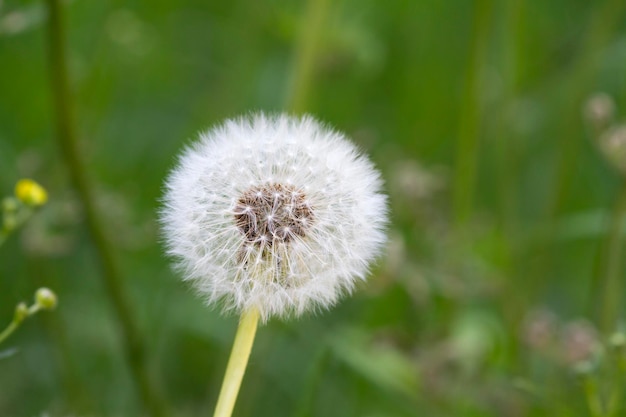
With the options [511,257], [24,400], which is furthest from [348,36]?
[24,400]

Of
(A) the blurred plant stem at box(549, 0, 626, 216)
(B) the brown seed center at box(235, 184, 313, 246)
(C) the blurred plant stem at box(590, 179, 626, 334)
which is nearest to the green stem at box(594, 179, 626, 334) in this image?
(C) the blurred plant stem at box(590, 179, 626, 334)

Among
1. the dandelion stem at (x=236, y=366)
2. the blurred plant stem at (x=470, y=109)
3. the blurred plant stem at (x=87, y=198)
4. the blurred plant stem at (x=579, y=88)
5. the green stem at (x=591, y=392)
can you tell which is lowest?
the dandelion stem at (x=236, y=366)

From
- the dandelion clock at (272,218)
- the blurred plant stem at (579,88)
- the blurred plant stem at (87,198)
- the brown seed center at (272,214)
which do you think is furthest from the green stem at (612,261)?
the blurred plant stem at (87,198)

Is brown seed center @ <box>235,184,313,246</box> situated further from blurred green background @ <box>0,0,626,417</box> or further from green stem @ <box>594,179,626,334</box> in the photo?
green stem @ <box>594,179,626,334</box>

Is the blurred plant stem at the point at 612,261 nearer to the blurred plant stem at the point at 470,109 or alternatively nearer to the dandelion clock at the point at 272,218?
the blurred plant stem at the point at 470,109

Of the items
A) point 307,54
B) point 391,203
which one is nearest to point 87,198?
point 307,54
